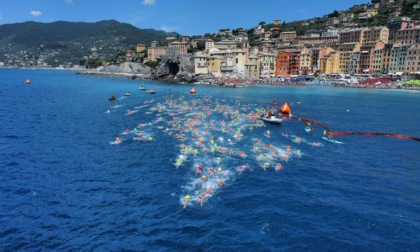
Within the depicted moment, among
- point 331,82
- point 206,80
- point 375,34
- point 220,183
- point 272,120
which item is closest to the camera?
point 220,183

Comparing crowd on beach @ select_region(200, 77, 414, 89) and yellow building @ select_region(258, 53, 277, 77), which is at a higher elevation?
yellow building @ select_region(258, 53, 277, 77)

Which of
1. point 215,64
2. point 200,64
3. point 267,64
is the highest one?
point 267,64

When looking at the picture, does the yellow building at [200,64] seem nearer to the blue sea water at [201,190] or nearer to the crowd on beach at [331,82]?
the crowd on beach at [331,82]

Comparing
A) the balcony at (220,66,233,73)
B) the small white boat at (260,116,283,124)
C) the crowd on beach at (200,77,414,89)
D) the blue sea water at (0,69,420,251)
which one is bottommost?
the blue sea water at (0,69,420,251)

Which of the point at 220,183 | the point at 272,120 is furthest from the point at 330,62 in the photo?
the point at 220,183

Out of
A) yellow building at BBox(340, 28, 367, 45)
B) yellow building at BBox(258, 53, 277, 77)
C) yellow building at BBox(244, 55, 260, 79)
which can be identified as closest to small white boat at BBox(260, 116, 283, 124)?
yellow building at BBox(244, 55, 260, 79)

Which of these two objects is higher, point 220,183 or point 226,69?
point 226,69

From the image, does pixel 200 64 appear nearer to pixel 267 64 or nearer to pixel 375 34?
pixel 267 64

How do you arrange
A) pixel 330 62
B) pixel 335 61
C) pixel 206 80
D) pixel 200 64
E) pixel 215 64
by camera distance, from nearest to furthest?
pixel 206 80, pixel 335 61, pixel 330 62, pixel 215 64, pixel 200 64

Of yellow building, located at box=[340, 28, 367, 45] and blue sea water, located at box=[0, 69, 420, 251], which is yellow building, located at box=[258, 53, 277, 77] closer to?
yellow building, located at box=[340, 28, 367, 45]
